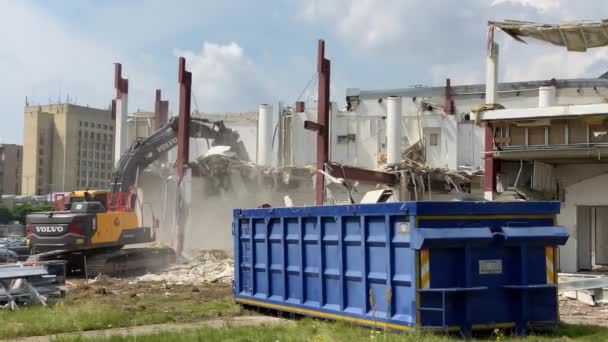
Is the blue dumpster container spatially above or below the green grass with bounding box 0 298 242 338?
above

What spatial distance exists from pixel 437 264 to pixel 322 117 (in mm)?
20286

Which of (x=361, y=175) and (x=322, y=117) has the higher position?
(x=322, y=117)

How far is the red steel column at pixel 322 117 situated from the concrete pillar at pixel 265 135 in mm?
9325

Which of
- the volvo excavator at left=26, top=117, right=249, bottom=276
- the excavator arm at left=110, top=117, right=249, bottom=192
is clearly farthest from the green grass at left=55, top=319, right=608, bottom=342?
the excavator arm at left=110, top=117, right=249, bottom=192

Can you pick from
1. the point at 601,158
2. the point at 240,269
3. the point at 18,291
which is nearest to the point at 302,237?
the point at 240,269

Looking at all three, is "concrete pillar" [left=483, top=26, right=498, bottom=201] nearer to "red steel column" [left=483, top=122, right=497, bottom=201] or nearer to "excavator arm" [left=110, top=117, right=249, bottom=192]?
"red steel column" [left=483, top=122, right=497, bottom=201]

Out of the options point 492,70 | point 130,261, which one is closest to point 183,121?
point 130,261

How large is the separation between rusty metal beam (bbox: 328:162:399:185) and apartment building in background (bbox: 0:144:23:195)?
100078 mm

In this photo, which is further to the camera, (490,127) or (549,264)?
(490,127)

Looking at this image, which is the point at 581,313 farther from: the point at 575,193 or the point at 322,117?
the point at 322,117

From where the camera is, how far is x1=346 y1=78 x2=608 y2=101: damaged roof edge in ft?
133

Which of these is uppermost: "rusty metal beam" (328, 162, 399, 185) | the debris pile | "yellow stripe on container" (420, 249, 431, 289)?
"rusty metal beam" (328, 162, 399, 185)

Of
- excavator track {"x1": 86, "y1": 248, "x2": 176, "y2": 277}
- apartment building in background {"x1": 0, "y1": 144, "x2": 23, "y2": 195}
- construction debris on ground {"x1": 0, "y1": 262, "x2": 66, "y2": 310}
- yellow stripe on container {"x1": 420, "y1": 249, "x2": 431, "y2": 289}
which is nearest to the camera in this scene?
yellow stripe on container {"x1": 420, "y1": 249, "x2": 431, "y2": 289}

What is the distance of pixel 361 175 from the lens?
30.1m
